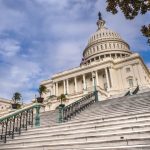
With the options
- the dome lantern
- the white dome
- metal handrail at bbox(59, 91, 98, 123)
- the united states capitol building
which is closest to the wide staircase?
metal handrail at bbox(59, 91, 98, 123)

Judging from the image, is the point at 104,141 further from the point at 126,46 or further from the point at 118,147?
the point at 126,46

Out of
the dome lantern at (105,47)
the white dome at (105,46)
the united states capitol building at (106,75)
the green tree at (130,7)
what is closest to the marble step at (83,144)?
the green tree at (130,7)

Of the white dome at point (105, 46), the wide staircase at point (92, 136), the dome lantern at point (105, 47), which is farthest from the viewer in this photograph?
the white dome at point (105, 46)

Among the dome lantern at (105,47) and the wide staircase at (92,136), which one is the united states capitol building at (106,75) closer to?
the dome lantern at (105,47)

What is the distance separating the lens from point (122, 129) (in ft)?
25.4

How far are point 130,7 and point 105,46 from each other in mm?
85897

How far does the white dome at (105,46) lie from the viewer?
89.2m

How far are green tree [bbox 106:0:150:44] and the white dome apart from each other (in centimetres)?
8091

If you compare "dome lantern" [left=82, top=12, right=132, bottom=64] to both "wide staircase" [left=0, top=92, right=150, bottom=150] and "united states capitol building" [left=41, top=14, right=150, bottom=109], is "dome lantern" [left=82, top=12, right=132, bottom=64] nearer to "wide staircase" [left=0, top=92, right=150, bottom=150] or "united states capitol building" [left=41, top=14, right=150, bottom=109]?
"united states capitol building" [left=41, top=14, right=150, bottom=109]

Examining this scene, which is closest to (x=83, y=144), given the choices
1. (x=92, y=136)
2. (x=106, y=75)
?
(x=92, y=136)

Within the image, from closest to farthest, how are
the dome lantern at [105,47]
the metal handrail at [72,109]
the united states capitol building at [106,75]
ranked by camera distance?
the metal handrail at [72,109], the united states capitol building at [106,75], the dome lantern at [105,47]

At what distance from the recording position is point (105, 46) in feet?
303

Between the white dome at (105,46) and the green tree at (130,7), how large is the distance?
265 ft

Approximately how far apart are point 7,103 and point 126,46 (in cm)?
5304
